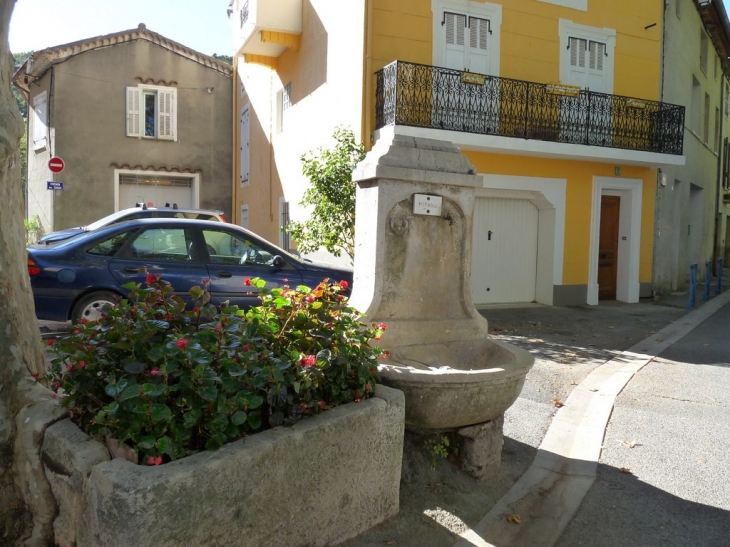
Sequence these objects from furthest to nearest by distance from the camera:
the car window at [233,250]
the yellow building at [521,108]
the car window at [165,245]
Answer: the yellow building at [521,108] → the car window at [233,250] → the car window at [165,245]

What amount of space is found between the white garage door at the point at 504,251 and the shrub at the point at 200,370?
381 inches

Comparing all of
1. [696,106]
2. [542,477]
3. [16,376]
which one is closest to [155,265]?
[16,376]

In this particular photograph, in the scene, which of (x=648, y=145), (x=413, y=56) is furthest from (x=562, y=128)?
(x=413, y=56)

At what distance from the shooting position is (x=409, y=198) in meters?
4.20

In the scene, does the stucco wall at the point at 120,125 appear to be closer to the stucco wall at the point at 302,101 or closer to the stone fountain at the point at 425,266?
the stucco wall at the point at 302,101

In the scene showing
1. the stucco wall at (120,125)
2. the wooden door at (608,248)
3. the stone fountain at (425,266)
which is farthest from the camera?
the stucco wall at (120,125)

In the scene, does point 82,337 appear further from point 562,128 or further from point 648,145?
point 648,145

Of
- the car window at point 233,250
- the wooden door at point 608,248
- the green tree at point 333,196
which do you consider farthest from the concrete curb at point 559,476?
the wooden door at point 608,248

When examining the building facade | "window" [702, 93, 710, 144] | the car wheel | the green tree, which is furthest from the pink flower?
"window" [702, 93, 710, 144]

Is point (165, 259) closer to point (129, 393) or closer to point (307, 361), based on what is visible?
point (307, 361)

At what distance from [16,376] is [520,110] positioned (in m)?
11.0

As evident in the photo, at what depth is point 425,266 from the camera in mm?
4340

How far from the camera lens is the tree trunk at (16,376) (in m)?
2.72

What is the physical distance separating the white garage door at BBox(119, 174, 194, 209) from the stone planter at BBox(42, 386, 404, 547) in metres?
18.2
